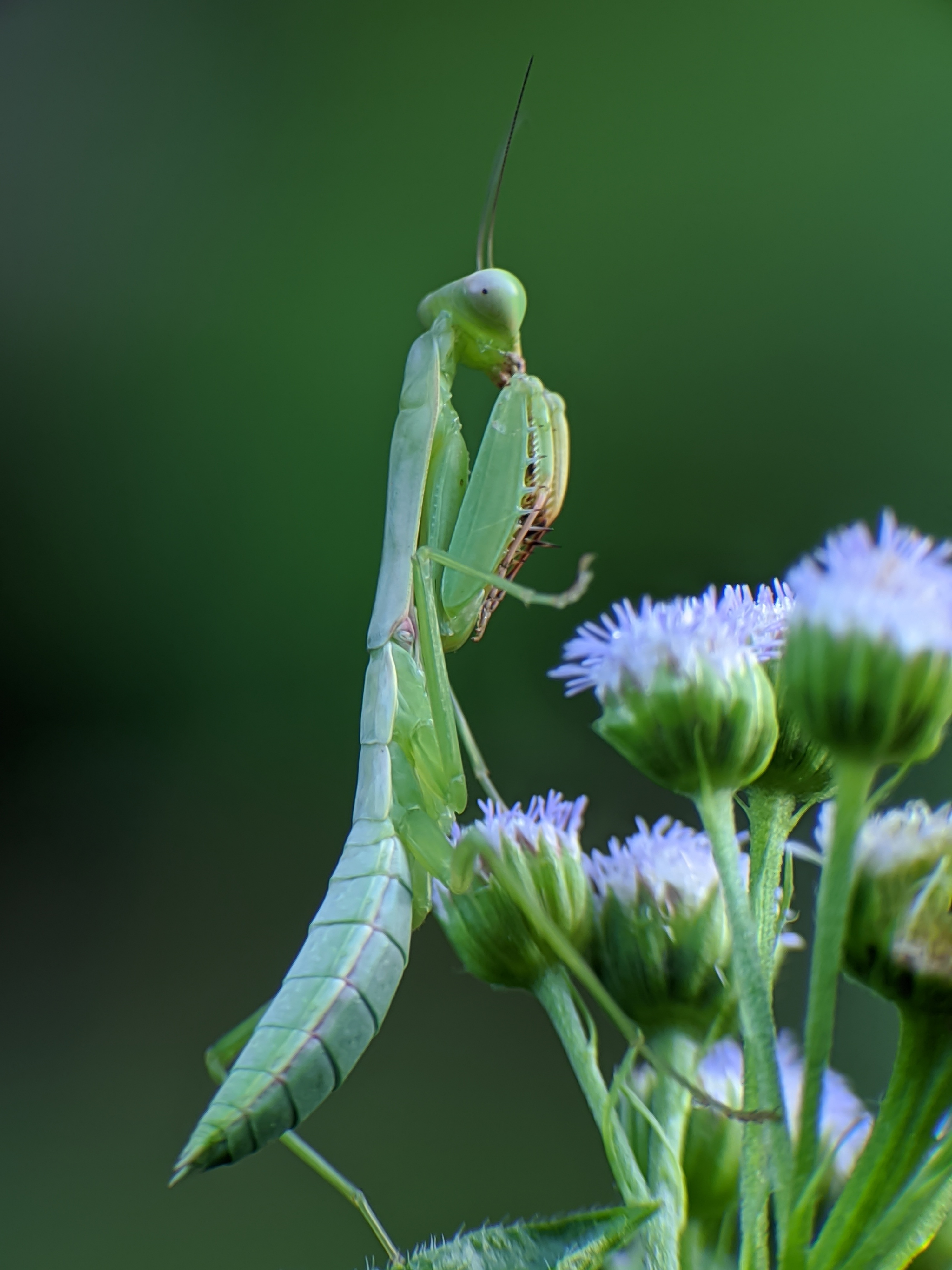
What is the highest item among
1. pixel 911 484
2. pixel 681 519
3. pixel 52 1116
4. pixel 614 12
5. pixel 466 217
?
pixel 614 12

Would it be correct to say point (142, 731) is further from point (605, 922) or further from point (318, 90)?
point (605, 922)

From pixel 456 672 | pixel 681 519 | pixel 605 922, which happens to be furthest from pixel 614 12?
pixel 605 922

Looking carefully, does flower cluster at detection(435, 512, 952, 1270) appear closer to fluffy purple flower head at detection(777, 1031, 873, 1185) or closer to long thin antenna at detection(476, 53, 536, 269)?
fluffy purple flower head at detection(777, 1031, 873, 1185)

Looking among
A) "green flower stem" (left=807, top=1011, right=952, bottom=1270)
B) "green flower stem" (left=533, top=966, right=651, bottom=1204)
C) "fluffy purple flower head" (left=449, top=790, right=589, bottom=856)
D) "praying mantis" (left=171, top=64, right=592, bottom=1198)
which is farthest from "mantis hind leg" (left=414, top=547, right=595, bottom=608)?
"green flower stem" (left=807, top=1011, right=952, bottom=1270)

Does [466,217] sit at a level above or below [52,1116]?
above

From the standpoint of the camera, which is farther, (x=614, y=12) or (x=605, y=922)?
(x=614, y=12)

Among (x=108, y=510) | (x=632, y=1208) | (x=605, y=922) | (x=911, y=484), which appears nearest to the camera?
(x=632, y=1208)

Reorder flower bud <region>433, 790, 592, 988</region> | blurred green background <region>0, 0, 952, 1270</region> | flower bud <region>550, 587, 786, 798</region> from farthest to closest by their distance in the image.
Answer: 1. blurred green background <region>0, 0, 952, 1270</region>
2. flower bud <region>433, 790, 592, 988</region>
3. flower bud <region>550, 587, 786, 798</region>

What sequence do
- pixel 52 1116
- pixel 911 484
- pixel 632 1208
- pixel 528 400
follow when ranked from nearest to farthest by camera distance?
1. pixel 632 1208
2. pixel 528 400
3. pixel 52 1116
4. pixel 911 484
